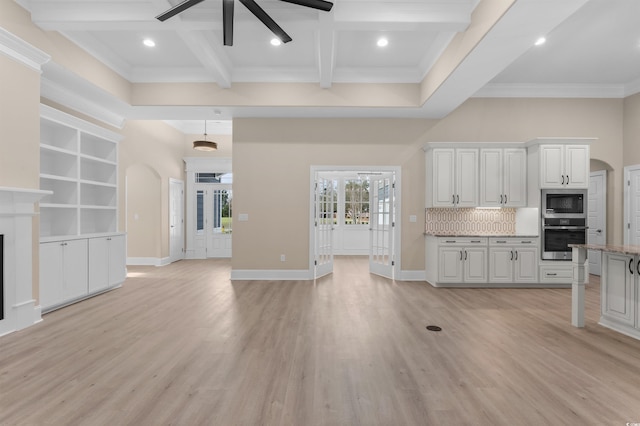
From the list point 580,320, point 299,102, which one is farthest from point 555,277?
point 299,102

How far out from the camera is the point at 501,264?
5113mm

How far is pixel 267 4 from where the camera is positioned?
328cm

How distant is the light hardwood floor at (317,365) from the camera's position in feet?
6.27

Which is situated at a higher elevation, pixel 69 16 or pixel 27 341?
pixel 69 16

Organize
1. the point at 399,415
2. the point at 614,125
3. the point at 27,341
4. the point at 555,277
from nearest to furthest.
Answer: the point at 399,415
the point at 27,341
the point at 555,277
the point at 614,125

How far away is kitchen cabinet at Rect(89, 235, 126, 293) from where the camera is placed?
14.5ft

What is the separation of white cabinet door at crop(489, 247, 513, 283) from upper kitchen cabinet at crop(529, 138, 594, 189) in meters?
1.23

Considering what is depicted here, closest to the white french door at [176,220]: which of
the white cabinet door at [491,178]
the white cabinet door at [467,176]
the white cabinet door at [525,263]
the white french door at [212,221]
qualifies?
the white french door at [212,221]

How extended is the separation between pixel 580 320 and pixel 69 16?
6.57 m

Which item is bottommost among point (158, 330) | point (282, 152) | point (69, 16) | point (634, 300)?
point (158, 330)

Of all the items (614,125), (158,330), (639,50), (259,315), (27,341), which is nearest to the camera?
(27,341)

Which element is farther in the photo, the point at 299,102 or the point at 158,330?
the point at 299,102

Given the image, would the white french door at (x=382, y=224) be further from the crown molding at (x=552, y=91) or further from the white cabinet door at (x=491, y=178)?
the crown molding at (x=552, y=91)

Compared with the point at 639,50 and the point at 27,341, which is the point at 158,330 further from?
the point at 639,50
